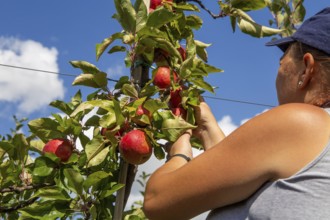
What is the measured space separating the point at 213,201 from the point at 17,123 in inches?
108

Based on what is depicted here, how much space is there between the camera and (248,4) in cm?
152

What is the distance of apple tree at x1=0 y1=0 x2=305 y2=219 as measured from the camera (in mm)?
1229

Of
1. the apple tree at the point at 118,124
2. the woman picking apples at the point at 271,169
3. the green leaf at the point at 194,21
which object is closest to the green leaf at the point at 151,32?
the apple tree at the point at 118,124

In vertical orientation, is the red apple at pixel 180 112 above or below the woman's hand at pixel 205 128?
above

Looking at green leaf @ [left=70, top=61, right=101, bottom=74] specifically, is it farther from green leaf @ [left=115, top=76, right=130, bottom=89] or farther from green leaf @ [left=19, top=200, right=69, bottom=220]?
green leaf @ [left=19, top=200, right=69, bottom=220]

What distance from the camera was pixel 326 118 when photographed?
2.81 feet

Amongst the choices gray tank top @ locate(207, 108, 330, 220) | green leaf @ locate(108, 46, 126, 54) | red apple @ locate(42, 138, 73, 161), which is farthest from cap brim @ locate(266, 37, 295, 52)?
red apple @ locate(42, 138, 73, 161)

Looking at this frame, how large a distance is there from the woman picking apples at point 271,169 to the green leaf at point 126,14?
0.49m

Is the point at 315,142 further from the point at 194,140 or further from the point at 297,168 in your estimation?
the point at 194,140

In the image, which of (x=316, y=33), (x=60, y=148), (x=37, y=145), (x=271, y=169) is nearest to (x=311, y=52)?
(x=316, y=33)

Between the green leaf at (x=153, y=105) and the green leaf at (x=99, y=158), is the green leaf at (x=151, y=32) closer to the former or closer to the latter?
the green leaf at (x=153, y=105)

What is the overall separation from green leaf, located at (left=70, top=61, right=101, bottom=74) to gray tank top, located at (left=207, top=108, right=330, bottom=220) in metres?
0.67

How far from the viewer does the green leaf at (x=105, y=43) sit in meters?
1.32

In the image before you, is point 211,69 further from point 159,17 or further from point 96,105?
point 96,105
